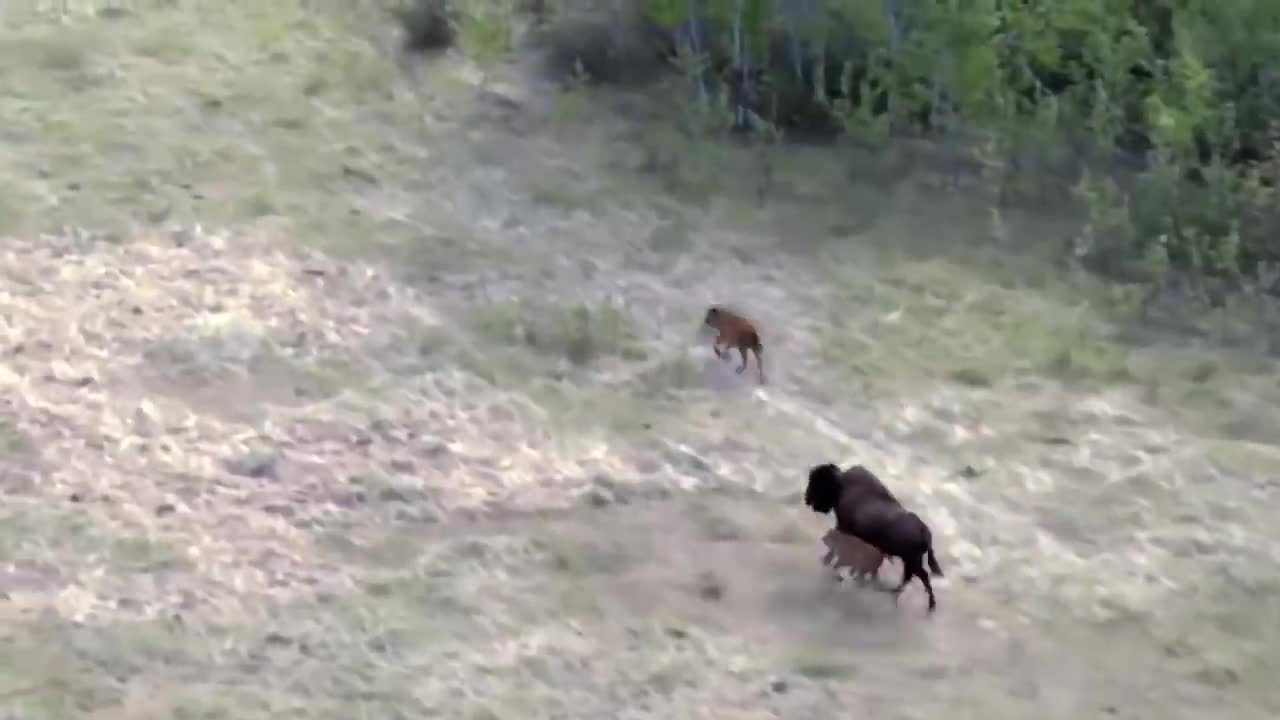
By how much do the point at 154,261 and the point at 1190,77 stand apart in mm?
3633

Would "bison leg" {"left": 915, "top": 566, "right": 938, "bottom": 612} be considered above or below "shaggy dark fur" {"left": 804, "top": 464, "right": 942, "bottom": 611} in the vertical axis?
below

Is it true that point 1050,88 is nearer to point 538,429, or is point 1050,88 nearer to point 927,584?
point 538,429

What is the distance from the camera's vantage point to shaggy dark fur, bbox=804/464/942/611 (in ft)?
12.0

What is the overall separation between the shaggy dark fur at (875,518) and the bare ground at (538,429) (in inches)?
4.7

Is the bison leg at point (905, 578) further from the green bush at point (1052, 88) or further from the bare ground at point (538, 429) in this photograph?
the green bush at point (1052, 88)

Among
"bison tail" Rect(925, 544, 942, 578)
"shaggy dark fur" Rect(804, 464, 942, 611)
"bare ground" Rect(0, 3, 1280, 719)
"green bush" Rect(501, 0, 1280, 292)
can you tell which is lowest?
"bare ground" Rect(0, 3, 1280, 719)

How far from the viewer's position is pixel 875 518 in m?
3.71

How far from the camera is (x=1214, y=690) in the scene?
3559 mm

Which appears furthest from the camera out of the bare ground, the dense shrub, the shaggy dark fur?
the dense shrub

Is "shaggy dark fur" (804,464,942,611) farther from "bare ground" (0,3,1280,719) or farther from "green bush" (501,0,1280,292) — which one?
"green bush" (501,0,1280,292)

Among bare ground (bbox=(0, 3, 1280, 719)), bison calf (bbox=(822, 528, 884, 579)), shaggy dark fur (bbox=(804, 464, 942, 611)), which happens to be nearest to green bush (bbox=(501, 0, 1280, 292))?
bare ground (bbox=(0, 3, 1280, 719))

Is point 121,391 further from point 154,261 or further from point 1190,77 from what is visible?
point 1190,77

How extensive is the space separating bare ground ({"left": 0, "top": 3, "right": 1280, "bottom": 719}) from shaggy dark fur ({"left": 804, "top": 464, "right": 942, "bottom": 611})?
0.39 ft

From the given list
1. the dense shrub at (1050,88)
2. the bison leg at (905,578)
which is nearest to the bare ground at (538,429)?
the bison leg at (905,578)
